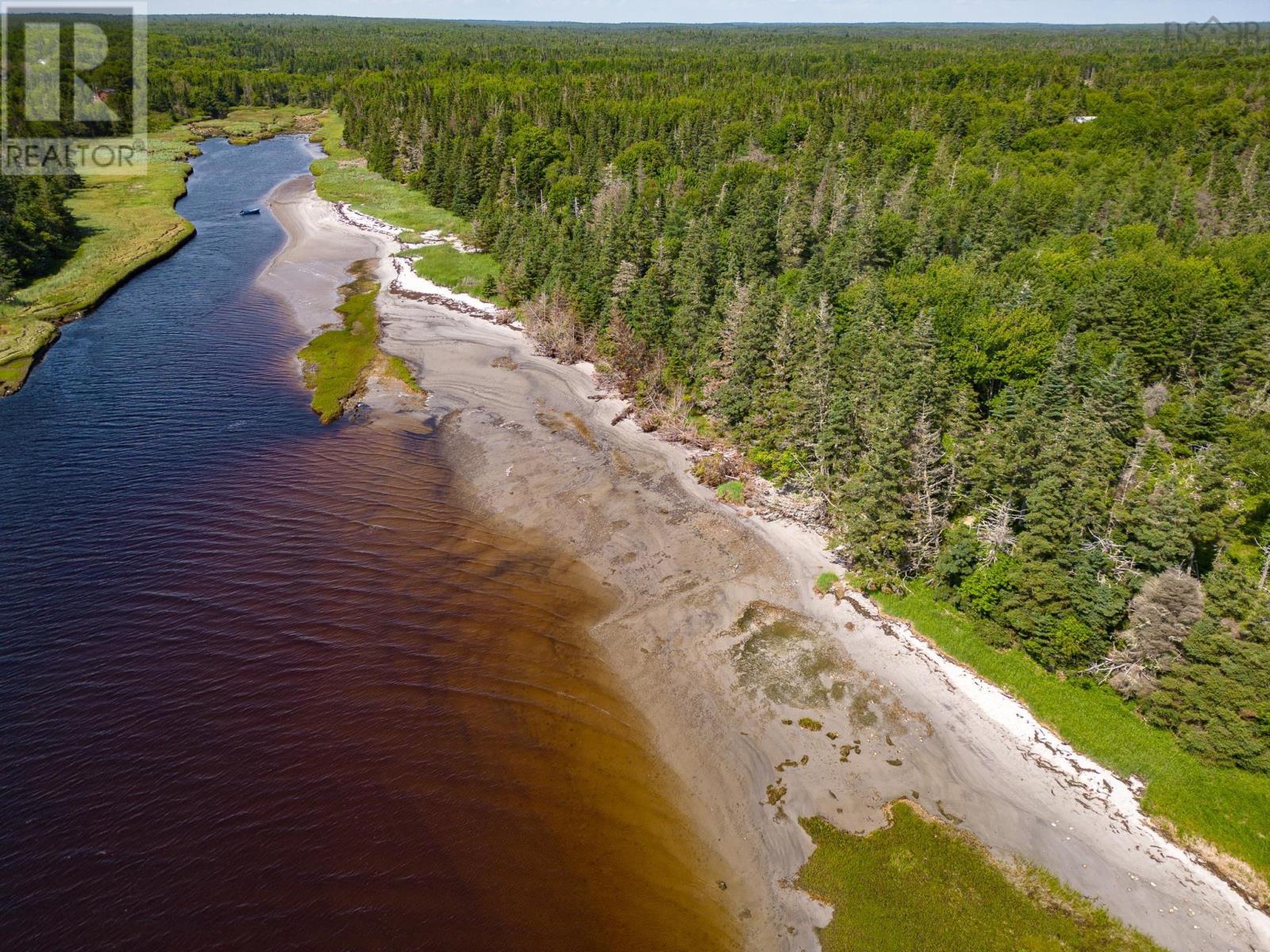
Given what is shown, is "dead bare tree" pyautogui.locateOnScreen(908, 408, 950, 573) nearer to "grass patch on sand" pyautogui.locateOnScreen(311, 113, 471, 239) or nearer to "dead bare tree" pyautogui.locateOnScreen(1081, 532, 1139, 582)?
"dead bare tree" pyautogui.locateOnScreen(1081, 532, 1139, 582)

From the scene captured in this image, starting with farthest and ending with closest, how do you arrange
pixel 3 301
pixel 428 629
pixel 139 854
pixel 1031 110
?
pixel 1031 110, pixel 3 301, pixel 428 629, pixel 139 854

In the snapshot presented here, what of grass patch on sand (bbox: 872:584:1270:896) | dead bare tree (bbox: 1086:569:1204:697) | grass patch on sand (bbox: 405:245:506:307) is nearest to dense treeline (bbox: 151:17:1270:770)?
dead bare tree (bbox: 1086:569:1204:697)

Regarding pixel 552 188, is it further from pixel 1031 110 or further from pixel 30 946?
pixel 30 946

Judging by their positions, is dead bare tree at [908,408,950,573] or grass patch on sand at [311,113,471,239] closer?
dead bare tree at [908,408,950,573]

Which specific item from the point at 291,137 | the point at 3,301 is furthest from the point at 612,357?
the point at 291,137
